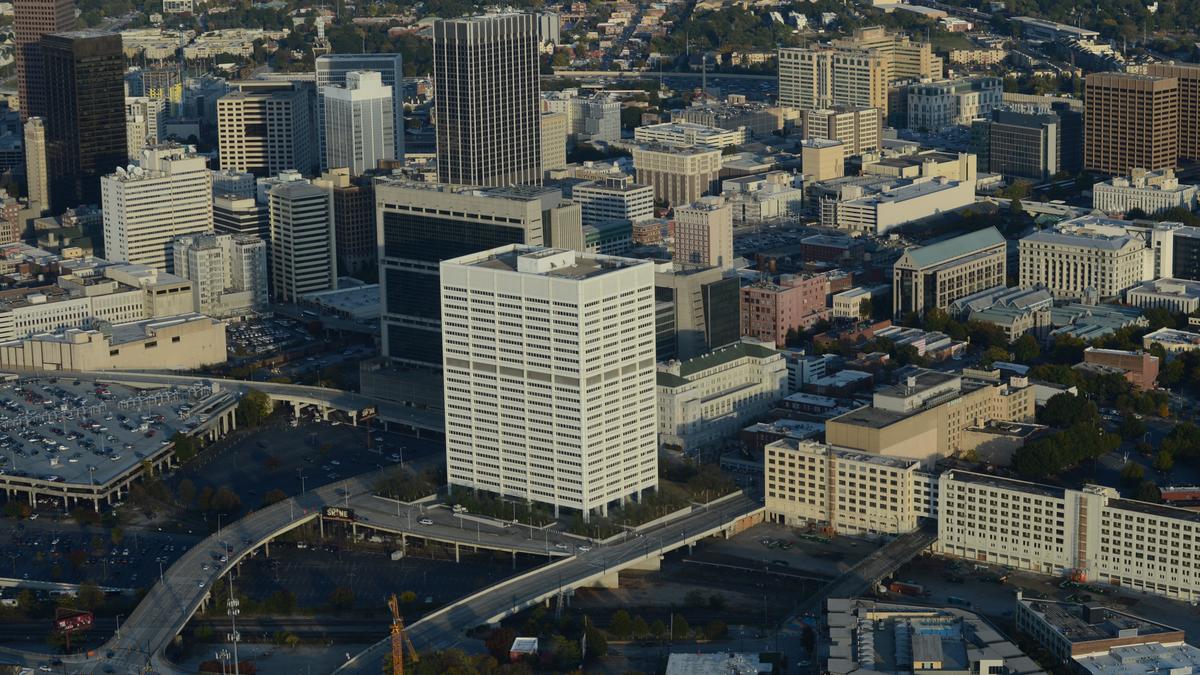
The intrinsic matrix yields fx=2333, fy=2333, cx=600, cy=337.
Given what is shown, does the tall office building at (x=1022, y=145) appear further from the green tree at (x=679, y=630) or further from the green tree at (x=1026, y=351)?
the green tree at (x=679, y=630)

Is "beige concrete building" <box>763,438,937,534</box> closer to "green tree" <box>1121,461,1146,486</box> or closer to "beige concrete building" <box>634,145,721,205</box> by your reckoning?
"green tree" <box>1121,461,1146,486</box>

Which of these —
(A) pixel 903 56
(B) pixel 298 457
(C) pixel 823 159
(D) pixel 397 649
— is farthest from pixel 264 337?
(A) pixel 903 56

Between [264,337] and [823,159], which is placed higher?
[823,159]

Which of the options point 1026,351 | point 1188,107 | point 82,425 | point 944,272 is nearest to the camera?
point 82,425

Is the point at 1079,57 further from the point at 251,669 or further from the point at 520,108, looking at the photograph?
the point at 251,669

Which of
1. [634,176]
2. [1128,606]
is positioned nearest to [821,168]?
[634,176]

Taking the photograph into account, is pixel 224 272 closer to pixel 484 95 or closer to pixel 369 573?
pixel 484 95

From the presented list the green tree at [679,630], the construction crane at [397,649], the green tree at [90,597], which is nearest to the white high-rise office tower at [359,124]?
the green tree at [90,597]
